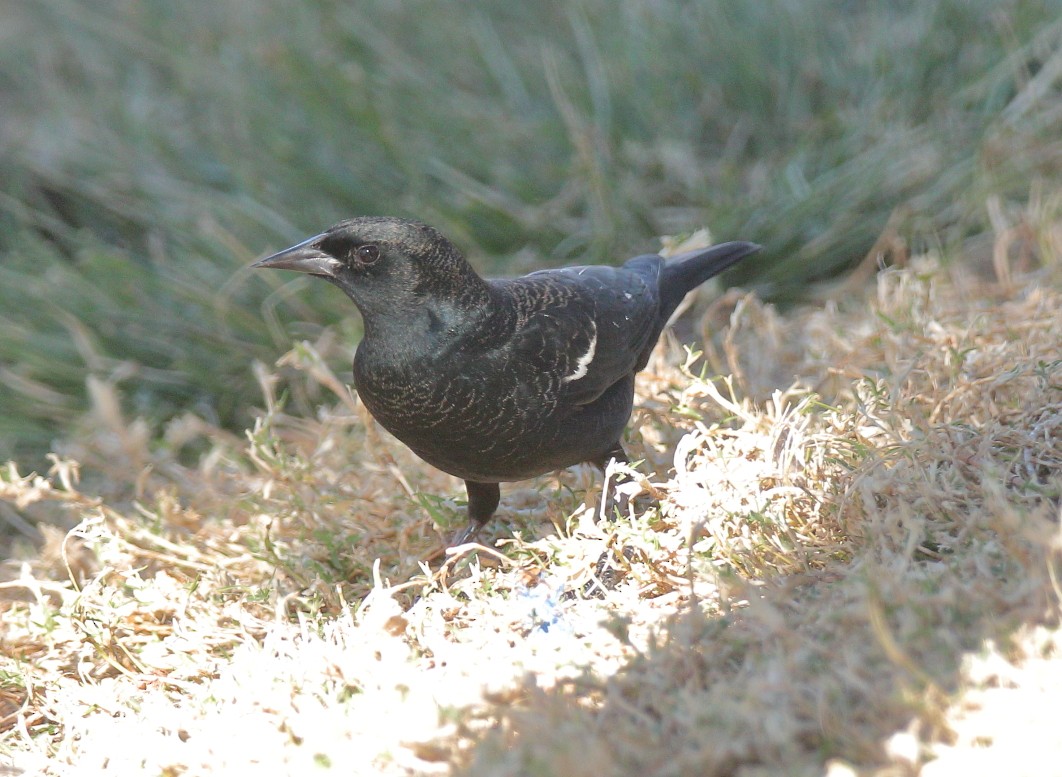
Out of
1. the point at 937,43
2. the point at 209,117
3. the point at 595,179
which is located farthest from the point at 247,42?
the point at 937,43

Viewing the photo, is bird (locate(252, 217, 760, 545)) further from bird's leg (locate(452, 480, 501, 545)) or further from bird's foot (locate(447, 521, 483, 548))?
bird's foot (locate(447, 521, 483, 548))

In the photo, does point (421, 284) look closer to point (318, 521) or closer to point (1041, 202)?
point (318, 521)

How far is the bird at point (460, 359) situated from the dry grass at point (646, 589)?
0.24 meters

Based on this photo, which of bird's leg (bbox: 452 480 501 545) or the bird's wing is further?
bird's leg (bbox: 452 480 501 545)

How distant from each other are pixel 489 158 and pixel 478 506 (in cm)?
240

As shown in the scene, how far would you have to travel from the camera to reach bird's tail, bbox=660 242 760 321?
3.75 metres

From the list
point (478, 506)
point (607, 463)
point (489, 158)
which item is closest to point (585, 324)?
point (607, 463)

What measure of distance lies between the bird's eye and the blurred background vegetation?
1.76 m

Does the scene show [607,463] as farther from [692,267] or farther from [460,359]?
[692,267]

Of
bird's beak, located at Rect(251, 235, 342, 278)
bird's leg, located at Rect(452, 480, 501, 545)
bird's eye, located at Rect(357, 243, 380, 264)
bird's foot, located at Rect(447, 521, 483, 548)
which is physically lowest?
bird's foot, located at Rect(447, 521, 483, 548)

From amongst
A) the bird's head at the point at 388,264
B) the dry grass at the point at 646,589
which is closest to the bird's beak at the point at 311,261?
the bird's head at the point at 388,264

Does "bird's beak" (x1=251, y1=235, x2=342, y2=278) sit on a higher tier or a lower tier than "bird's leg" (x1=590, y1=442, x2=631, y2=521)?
higher

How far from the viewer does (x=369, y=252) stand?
3.01 meters

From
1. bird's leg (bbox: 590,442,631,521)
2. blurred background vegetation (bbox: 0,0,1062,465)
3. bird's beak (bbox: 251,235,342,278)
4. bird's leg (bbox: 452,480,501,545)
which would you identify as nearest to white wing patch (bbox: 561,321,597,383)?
bird's leg (bbox: 590,442,631,521)
